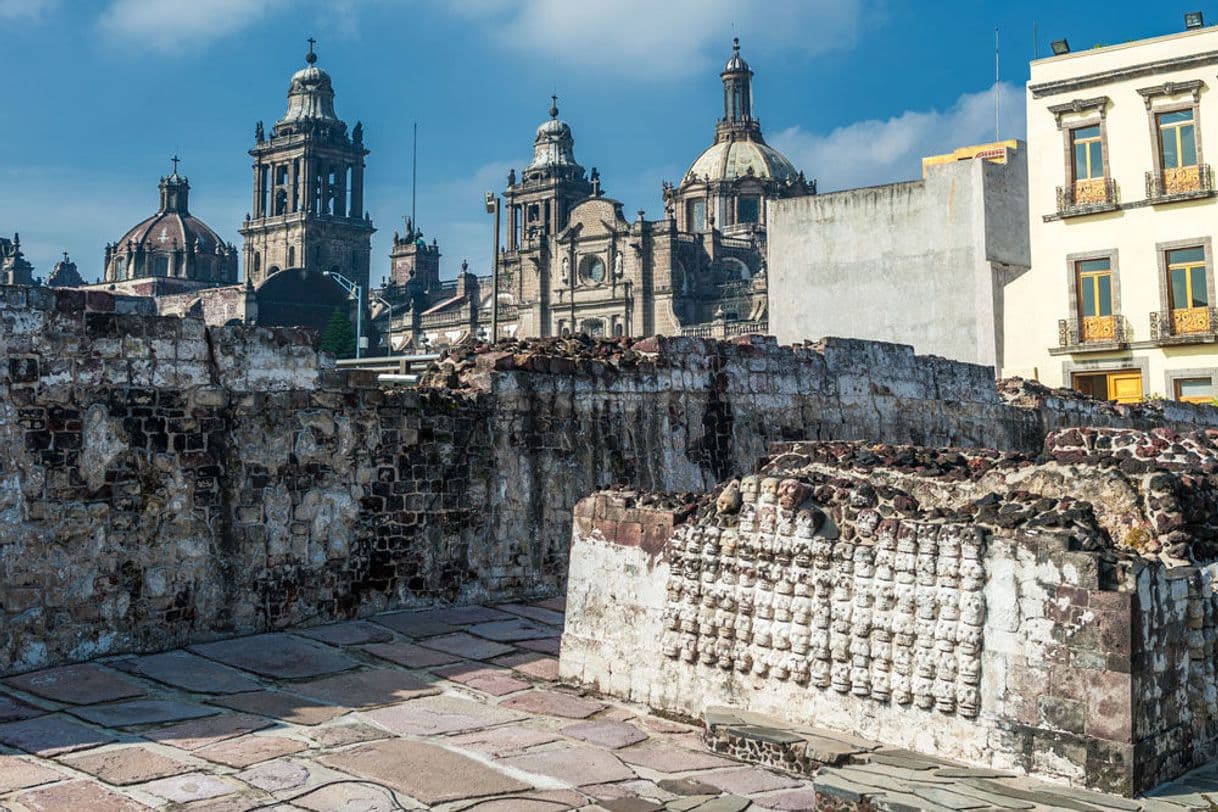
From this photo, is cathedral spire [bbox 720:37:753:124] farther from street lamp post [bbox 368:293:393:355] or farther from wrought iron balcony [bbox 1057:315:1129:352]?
wrought iron balcony [bbox 1057:315:1129:352]

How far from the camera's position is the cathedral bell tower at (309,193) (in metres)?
81.2

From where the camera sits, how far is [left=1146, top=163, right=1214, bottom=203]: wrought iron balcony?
63.3ft

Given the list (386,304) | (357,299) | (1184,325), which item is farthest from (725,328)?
(1184,325)

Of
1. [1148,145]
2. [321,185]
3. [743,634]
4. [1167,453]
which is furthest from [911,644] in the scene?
[321,185]

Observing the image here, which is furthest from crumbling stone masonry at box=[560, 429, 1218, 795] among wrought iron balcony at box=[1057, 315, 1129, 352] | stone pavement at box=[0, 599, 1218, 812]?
wrought iron balcony at box=[1057, 315, 1129, 352]

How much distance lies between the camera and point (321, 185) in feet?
271

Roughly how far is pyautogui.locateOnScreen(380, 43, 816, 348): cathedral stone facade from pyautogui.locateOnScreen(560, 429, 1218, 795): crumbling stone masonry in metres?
50.3

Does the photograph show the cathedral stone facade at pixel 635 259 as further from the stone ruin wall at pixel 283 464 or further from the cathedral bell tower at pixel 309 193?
the stone ruin wall at pixel 283 464

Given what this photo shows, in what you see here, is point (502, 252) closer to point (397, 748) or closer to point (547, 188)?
point (547, 188)

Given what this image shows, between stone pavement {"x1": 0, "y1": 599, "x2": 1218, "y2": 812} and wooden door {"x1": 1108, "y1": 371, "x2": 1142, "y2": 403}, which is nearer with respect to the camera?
stone pavement {"x1": 0, "y1": 599, "x2": 1218, "y2": 812}

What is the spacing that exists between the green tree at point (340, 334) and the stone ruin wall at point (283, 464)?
2082 inches

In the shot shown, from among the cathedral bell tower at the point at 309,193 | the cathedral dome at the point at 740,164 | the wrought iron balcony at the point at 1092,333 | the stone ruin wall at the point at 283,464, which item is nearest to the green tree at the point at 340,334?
the cathedral bell tower at the point at 309,193

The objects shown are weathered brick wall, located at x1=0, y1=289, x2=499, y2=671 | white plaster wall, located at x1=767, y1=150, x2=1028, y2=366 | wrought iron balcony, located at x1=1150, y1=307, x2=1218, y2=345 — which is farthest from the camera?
white plaster wall, located at x1=767, y1=150, x2=1028, y2=366

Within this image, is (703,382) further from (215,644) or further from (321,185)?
(321,185)
